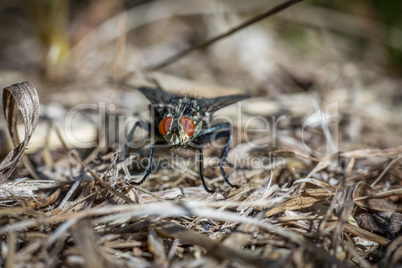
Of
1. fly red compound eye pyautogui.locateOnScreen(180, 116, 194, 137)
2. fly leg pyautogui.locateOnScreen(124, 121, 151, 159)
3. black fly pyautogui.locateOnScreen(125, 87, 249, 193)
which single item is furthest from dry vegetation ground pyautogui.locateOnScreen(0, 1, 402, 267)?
fly red compound eye pyautogui.locateOnScreen(180, 116, 194, 137)

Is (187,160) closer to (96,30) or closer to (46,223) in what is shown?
(46,223)

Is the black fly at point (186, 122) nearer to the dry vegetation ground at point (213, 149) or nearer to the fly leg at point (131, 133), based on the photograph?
the fly leg at point (131, 133)

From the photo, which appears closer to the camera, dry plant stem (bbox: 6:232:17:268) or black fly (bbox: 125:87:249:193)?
dry plant stem (bbox: 6:232:17:268)

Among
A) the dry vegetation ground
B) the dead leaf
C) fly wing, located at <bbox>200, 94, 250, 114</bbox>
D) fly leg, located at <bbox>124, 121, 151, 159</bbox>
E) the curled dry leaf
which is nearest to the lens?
the dry vegetation ground

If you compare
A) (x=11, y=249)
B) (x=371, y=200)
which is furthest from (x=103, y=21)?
(x=371, y=200)

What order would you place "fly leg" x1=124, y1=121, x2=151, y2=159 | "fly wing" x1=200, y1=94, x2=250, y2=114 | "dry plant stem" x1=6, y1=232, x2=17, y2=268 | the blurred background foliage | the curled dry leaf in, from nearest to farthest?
"dry plant stem" x1=6, y1=232, x2=17, y2=268 → the curled dry leaf → "fly leg" x1=124, y1=121, x2=151, y2=159 → "fly wing" x1=200, y1=94, x2=250, y2=114 → the blurred background foliage

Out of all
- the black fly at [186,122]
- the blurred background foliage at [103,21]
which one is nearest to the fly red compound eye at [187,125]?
the black fly at [186,122]

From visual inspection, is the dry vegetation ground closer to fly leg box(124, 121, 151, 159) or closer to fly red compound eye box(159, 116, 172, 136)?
fly leg box(124, 121, 151, 159)

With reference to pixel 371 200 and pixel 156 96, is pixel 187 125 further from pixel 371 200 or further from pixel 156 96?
pixel 371 200
